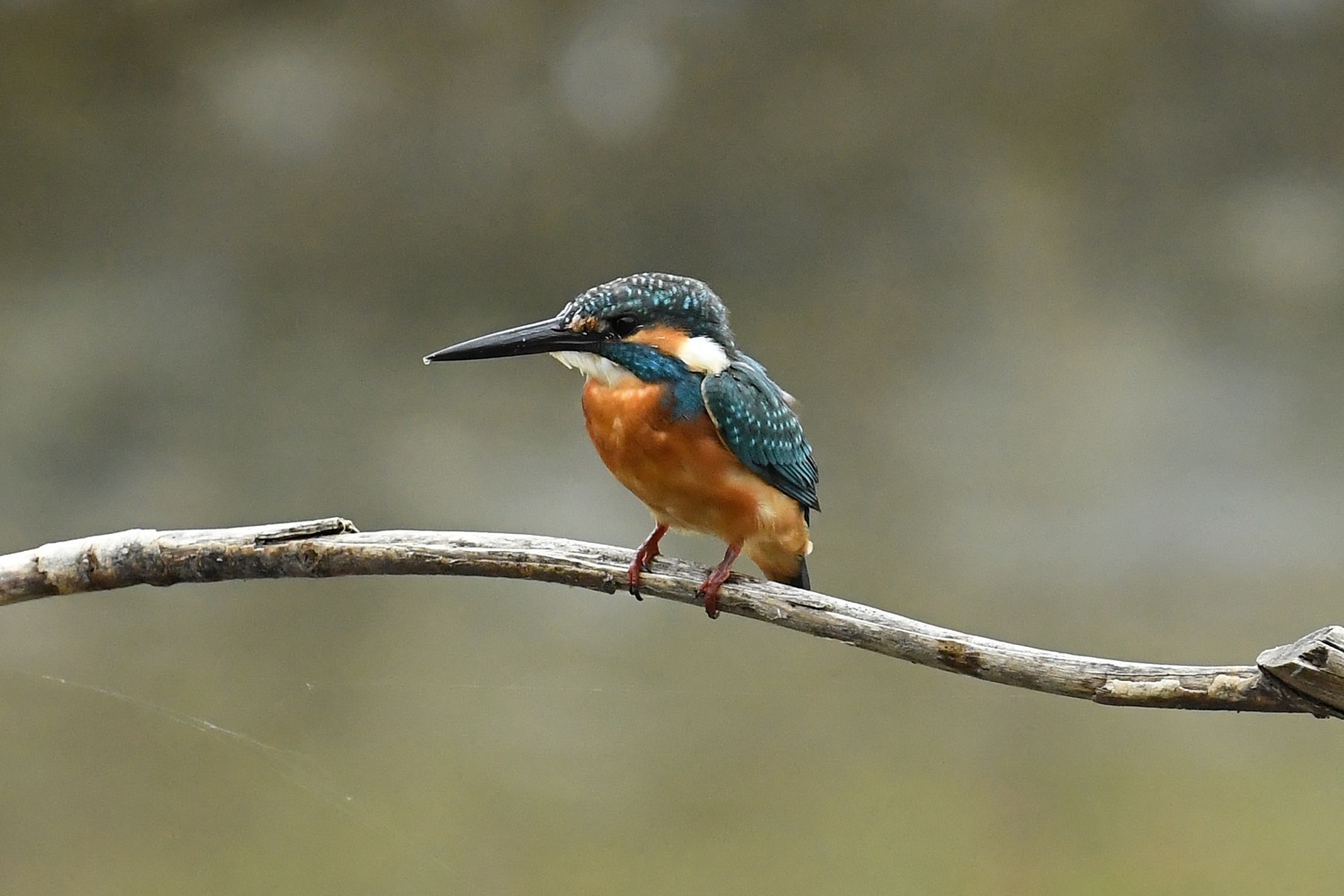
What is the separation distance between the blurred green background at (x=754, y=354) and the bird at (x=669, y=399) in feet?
4.65

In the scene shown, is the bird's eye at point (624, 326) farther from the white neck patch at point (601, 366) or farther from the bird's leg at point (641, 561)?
the bird's leg at point (641, 561)

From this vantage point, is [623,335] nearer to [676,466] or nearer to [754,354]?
[676,466]

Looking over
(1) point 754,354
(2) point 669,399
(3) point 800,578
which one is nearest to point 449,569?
(2) point 669,399

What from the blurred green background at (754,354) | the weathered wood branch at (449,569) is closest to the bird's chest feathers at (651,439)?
the weathered wood branch at (449,569)

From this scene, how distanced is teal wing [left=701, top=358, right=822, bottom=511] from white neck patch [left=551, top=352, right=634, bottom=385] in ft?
0.35

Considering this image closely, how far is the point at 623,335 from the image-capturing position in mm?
1474

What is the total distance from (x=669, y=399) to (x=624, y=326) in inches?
4.3

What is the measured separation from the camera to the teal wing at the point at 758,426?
4.92 feet

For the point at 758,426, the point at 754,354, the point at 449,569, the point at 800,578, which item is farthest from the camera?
the point at 754,354

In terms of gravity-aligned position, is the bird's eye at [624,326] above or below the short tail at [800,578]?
above

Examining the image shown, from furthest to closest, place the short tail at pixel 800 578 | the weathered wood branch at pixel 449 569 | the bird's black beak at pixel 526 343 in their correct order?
the short tail at pixel 800 578 → the bird's black beak at pixel 526 343 → the weathered wood branch at pixel 449 569

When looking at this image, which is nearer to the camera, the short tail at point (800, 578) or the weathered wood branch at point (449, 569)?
the weathered wood branch at point (449, 569)

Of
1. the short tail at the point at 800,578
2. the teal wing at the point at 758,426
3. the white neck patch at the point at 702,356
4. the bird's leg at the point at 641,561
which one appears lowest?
the bird's leg at the point at 641,561

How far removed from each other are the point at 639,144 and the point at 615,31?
12.4 inches
